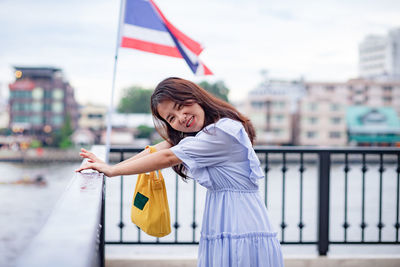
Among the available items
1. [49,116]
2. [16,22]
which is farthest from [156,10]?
[16,22]

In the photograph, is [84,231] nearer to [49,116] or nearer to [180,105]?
[180,105]

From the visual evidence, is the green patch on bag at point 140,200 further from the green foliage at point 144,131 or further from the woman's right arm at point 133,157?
the green foliage at point 144,131

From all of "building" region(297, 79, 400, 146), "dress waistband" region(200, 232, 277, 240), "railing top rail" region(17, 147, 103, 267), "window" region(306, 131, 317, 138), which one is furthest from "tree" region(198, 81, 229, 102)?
"railing top rail" region(17, 147, 103, 267)

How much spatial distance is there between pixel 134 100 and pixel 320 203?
64.3 metres

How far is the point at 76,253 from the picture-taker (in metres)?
0.63

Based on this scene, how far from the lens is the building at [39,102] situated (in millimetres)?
59531

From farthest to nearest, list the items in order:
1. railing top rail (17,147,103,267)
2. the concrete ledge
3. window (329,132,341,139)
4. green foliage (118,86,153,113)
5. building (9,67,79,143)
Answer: green foliage (118,86,153,113), building (9,67,79,143), window (329,132,341,139), the concrete ledge, railing top rail (17,147,103,267)

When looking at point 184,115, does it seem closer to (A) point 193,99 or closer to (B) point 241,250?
(A) point 193,99

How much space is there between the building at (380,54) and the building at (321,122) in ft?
142

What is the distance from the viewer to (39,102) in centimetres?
5931

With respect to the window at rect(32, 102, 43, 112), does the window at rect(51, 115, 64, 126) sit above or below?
below

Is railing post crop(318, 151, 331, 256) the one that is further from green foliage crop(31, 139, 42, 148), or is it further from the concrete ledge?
green foliage crop(31, 139, 42, 148)

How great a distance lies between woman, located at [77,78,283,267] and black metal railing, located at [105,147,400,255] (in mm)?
1252

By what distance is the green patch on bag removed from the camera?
59.6 inches
